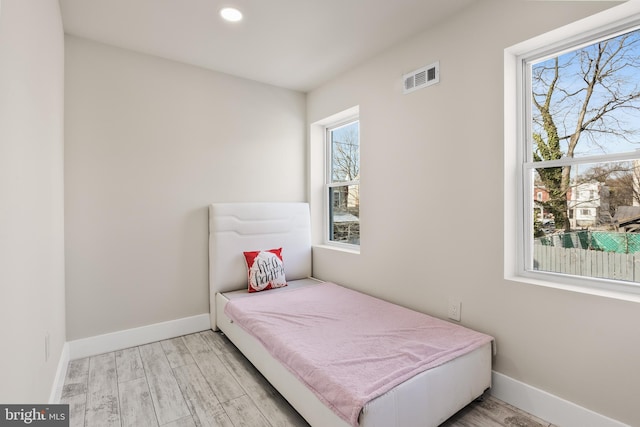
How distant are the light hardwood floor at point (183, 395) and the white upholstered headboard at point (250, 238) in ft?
2.15

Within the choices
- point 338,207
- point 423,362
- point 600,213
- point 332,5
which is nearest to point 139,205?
point 338,207

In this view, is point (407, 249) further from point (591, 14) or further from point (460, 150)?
point (591, 14)

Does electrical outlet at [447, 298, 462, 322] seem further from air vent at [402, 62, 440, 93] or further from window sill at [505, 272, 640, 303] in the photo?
air vent at [402, 62, 440, 93]

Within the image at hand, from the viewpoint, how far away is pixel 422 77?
241 centimetres

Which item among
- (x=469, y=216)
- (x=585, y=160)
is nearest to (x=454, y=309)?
(x=469, y=216)

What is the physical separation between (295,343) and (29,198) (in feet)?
4.91

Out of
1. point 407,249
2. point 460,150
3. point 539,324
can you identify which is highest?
point 460,150

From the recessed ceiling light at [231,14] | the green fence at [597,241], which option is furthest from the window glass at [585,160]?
the recessed ceiling light at [231,14]

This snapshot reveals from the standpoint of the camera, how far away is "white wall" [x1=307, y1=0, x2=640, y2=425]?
163 centimetres

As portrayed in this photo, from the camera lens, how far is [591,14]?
5.30 ft

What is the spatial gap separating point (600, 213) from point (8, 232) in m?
2.71

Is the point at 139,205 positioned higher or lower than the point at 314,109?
lower

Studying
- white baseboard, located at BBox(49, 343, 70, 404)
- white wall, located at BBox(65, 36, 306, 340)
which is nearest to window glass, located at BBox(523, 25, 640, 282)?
white wall, located at BBox(65, 36, 306, 340)

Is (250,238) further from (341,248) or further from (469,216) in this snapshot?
(469,216)
